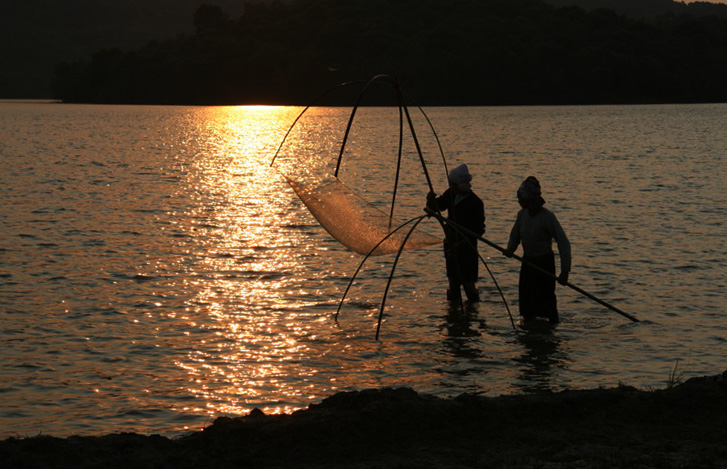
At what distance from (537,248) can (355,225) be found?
7.34 feet

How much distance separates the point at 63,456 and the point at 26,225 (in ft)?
50.7

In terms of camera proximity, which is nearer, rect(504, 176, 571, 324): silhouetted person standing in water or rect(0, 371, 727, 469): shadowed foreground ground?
rect(0, 371, 727, 469): shadowed foreground ground

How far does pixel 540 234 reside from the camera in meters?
9.67

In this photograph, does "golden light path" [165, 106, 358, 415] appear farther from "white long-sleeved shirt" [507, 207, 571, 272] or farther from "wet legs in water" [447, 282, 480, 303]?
"white long-sleeved shirt" [507, 207, 571, 272]

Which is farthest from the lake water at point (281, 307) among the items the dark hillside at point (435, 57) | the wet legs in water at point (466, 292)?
the dark hillside at point (435, 57)

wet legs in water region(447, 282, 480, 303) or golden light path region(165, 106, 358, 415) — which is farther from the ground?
wet legs in water region(447, 282, 480, 303)

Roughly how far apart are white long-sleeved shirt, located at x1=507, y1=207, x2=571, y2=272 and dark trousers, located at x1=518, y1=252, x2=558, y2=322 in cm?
11

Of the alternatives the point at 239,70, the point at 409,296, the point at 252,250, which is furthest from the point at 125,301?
the point at 239,70

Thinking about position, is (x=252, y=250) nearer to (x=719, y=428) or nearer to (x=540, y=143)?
(x=719, y=428)

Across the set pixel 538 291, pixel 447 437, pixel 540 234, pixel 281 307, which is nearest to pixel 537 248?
pixel 540 234

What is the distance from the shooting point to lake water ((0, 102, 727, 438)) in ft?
27.9

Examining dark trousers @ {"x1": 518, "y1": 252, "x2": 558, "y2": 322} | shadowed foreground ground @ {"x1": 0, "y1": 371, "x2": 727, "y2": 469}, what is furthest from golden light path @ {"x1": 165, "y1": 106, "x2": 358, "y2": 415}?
dark trousers @ {"x1": 518, "y1": 252, "x2": 558, "y2": 322}

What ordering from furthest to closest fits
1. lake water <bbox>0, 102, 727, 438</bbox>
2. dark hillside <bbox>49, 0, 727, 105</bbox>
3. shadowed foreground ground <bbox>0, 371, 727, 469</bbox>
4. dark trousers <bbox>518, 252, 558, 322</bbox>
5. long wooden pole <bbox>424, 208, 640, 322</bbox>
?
dark hillside <bbox>49, 0, 727, 105</bbox> < dark trousers <bbox>518, 252, 558, 322</bbox> < long wooden pole <bbox>424, 208, 640, 322</bbox> < lake water <bbox>0, 102, 727, 438</bbox> < shadowed foreground ground <bbox>0, 371, 727, 469</bbox>

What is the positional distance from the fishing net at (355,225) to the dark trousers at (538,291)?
118 centimetres
